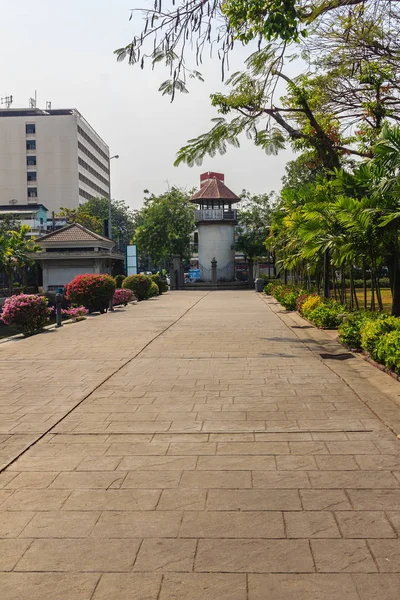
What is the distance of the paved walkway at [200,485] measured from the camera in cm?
352

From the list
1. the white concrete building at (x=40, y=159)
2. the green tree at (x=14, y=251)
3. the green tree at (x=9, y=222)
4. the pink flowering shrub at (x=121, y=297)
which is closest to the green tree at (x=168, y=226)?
the green tree at (x=9, y=222)

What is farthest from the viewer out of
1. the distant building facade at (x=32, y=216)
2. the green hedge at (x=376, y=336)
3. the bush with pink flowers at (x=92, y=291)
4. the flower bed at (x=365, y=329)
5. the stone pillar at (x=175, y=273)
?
the distant building facade at (x=32, y=216)

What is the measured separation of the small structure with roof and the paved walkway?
33616 millimetres

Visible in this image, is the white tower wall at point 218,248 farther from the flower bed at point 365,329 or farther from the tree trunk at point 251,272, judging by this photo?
the flower bed at point 365,329

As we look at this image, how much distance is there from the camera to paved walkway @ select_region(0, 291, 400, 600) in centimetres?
352

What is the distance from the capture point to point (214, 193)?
214 feet

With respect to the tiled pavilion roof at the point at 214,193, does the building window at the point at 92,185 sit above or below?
above

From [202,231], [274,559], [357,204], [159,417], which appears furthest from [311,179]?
[274,559]

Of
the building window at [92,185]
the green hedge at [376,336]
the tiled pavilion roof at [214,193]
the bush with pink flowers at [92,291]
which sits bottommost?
the green hedge at [376,336]

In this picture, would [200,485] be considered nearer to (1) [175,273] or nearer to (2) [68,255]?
(2) [68,255]

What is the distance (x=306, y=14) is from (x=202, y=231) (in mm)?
52435

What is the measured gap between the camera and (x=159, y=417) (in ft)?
24.2

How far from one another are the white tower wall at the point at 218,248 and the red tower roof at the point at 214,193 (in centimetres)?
285

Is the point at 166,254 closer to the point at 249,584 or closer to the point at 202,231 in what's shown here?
the point at 202,231
